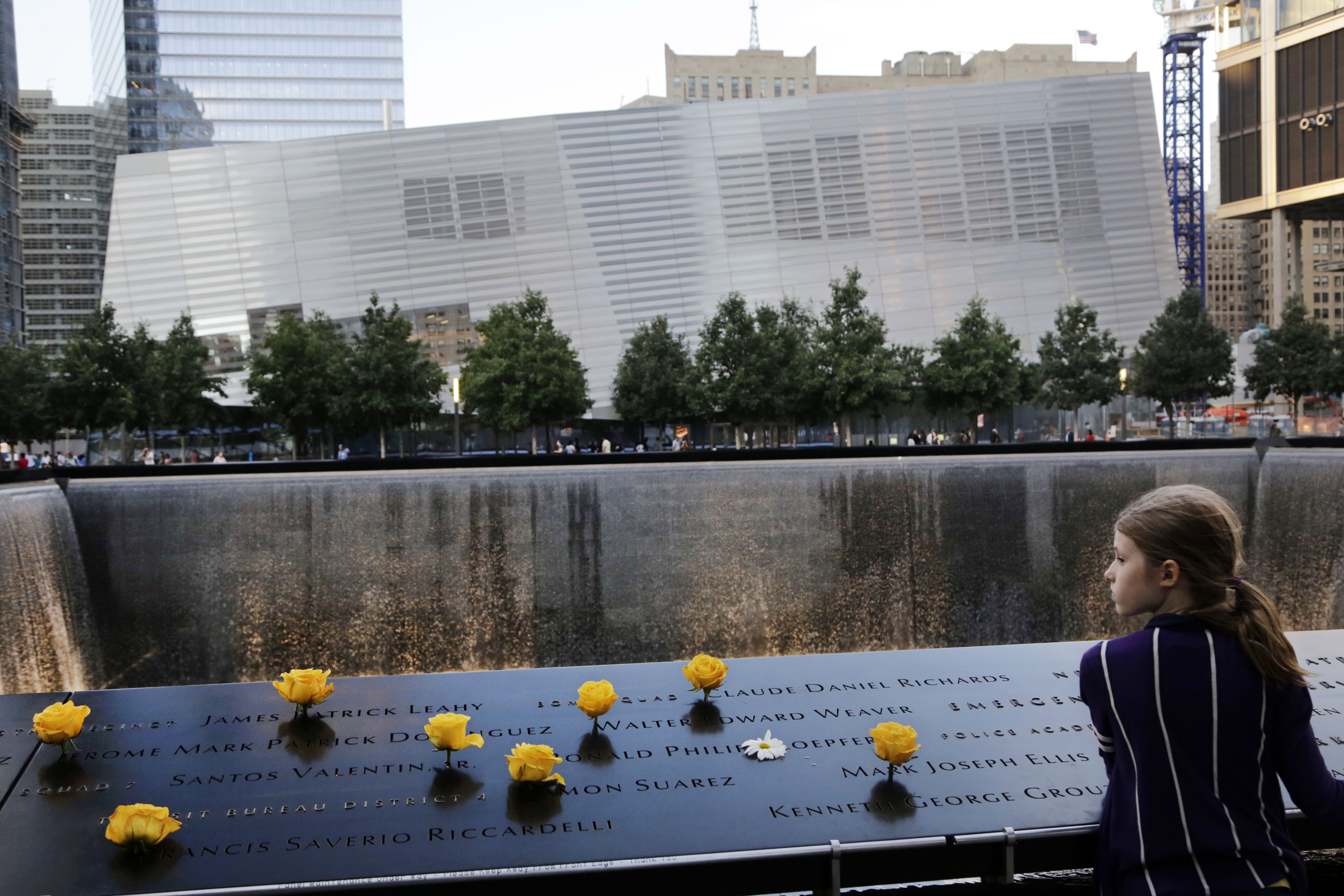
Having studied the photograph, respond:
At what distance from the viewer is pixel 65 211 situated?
91625mm

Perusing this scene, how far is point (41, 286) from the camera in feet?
293

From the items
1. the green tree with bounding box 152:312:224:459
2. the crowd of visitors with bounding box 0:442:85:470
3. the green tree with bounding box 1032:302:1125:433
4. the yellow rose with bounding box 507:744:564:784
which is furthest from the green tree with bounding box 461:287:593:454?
the yellow rose with bounding box 507:744:564:784

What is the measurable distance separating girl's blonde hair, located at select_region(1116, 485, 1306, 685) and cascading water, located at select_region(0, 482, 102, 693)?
A: 967 centimetres

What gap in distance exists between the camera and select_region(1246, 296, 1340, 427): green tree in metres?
44.2

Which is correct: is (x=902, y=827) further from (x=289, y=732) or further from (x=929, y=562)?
(x=929, y=562)

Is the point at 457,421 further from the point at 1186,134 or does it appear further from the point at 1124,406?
the point at 1186,134

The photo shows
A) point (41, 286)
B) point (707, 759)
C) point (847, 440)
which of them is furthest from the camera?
point (41, 286)

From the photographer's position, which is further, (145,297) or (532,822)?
(145,297)

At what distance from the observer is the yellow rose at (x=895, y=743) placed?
2631mm

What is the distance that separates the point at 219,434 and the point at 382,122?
5107 cm

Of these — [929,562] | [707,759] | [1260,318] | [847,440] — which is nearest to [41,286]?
[847,440]

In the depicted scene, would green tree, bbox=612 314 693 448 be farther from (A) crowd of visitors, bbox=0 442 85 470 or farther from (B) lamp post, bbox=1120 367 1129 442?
(A) crowd of visitors, bbox=0 442 85 470

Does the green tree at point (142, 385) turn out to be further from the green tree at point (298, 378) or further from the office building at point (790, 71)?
the office building at point (790, 71)

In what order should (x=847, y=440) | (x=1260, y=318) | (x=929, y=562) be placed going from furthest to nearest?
1. (x=1260, y=318)
2. (x=847, y=440)
3. (x=929, y=562)
